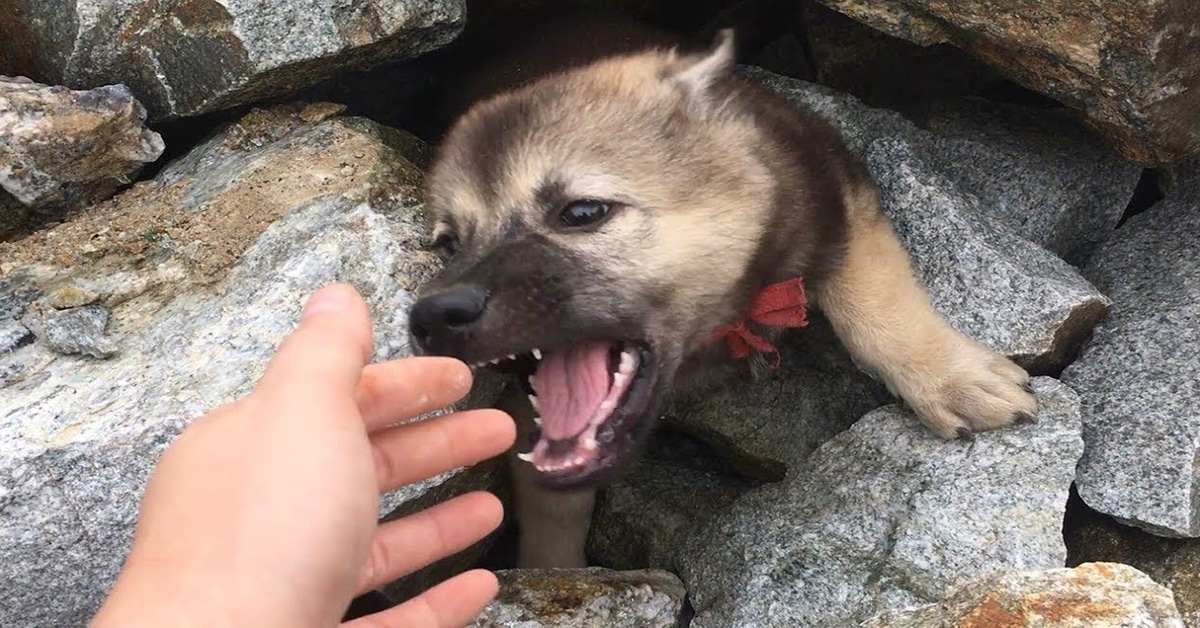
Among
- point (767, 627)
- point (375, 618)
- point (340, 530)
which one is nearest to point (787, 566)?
point (767, 627)

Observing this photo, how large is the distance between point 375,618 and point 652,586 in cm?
101

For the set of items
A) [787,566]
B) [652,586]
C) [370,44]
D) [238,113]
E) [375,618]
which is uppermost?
[370,44]

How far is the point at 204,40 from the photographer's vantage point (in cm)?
289

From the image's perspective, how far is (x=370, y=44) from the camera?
Answer: 3.00 meters

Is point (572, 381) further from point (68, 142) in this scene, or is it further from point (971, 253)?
point (68, 142)

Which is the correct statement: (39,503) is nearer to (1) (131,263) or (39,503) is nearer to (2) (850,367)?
(1) (131,263)

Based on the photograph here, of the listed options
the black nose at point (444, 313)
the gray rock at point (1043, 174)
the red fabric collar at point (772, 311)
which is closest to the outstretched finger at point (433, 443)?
the black nose at point (444, 313)

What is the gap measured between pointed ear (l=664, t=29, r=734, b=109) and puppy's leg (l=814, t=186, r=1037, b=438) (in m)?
0.61

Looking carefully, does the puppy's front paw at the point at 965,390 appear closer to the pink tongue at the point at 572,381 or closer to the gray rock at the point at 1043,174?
the gray rock at the point at 1043,174

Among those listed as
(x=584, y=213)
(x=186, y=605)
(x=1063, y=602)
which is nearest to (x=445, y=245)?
(x=584, y=213)

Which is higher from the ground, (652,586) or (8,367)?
(8,367)

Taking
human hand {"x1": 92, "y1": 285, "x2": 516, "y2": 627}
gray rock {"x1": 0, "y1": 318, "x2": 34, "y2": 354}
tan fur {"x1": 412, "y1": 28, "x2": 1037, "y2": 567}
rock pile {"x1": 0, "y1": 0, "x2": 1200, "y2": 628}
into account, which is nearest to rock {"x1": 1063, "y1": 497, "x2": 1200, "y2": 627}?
rock pile {"x1": 0, "y1": 0, "x2": 1200, "y2": 628}

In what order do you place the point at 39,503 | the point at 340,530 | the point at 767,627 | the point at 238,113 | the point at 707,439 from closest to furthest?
the point at 340,530 → the point at 39,503 → the point at 767,627 → the point at 238,113 → the point at 707,439

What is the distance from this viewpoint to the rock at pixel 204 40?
2885 mm
